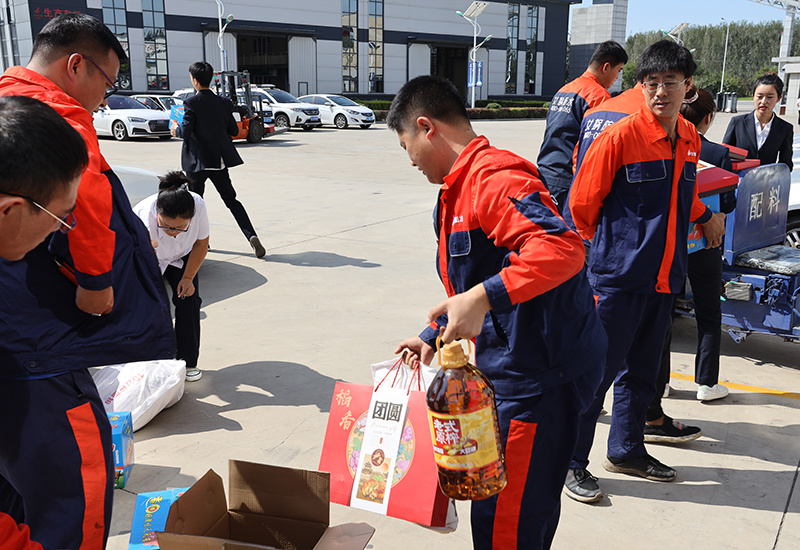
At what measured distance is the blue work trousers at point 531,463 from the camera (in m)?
2.10

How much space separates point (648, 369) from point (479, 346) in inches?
57.2

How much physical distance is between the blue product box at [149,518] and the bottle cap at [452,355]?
1.29 meters

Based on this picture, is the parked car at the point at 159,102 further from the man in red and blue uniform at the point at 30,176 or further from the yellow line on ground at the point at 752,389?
the man in red and blue uniform at the point at 30,176

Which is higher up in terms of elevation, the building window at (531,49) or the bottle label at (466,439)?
the building window at (531,49)

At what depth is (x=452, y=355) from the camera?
1.88 metres

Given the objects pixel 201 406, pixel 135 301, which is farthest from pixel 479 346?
pixel 201 406

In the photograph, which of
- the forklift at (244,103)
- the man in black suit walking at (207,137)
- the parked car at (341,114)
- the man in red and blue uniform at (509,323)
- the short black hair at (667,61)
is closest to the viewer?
the man in red and blue uniform at (509,323)

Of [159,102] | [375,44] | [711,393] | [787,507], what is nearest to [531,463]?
[787,507]

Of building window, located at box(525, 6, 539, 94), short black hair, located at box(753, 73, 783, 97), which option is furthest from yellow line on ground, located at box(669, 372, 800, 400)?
building window, located at box(525, 6, 539, 94)

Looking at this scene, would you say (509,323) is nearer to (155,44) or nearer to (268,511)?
(268,511)

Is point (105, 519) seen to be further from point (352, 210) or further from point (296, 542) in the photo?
point (352, 210)

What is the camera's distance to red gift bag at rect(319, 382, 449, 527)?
7.30 feet

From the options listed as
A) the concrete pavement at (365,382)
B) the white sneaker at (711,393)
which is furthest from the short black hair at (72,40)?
the white sneaker at (711,393)

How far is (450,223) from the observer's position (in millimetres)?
2105
